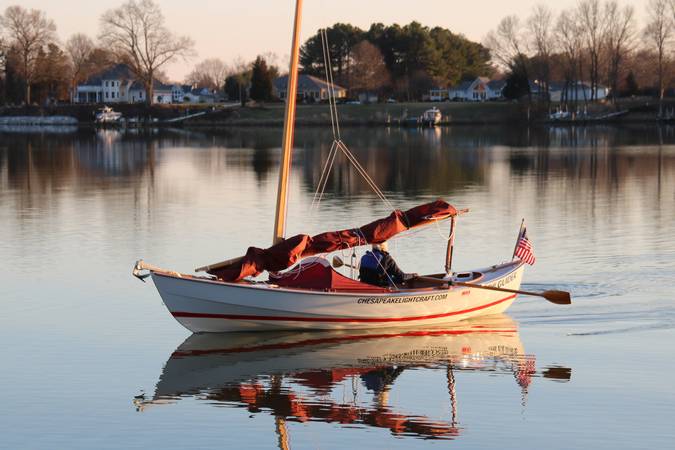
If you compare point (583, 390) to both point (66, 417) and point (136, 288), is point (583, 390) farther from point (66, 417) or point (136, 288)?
point (136, 288)

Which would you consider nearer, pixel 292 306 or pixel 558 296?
pixel 292 306

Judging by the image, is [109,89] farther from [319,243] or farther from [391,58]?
[319,243]

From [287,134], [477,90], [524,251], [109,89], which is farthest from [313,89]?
[287,134]

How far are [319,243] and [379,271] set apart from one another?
1.32m

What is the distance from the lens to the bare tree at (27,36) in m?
166

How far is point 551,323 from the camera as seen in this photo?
23266 mm

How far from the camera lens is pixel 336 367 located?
20.0 meters

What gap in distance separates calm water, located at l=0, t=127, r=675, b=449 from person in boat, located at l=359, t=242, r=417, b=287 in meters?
1.03

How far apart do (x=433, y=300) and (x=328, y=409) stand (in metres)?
5.64

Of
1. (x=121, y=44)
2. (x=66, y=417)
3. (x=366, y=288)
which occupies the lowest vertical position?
(x=66, y=417)

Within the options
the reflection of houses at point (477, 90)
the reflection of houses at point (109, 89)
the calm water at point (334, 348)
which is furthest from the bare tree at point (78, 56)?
the calm water at point (334, 348)

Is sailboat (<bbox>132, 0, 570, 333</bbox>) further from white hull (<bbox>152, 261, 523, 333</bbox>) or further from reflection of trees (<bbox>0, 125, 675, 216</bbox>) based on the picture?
reflection of trees (<bbox>0, 125, 675, 216</bbox>)

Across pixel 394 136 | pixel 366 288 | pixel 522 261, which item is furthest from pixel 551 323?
pixel 394 136

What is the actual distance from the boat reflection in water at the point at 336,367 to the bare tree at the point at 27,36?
151718mm
